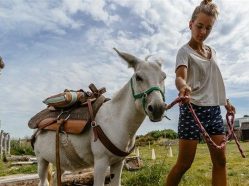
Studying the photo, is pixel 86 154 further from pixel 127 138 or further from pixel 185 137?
pixel 185 137

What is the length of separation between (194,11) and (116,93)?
1281mm

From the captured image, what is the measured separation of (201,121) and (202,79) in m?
0.47

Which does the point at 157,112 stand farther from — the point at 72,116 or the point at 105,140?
the point at 72,116

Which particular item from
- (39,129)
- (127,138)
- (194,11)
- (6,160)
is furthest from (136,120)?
(6,160)

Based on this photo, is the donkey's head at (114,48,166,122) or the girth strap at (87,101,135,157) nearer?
the donkey's head at (114,48,166,122)

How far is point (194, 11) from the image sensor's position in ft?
14.2

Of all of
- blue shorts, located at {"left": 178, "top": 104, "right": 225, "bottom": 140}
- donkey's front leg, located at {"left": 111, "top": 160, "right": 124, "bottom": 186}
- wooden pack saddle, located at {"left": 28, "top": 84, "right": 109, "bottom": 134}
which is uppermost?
wooden pack saddle, located at {"left": 28, "top": 84, "right": 109, "bottom": 134}

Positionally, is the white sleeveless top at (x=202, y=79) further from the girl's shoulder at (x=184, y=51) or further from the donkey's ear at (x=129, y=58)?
the donkey's ear at (x=129, y=58)

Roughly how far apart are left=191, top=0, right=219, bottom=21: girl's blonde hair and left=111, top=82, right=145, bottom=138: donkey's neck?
3.55ft

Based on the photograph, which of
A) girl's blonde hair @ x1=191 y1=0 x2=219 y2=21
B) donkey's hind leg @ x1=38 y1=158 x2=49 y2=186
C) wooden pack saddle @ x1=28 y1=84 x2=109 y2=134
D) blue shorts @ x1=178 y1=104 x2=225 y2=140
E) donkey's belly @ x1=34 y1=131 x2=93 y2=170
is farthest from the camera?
donkey's hind leg @ x1=38 y1=158 x2=49 y2=186

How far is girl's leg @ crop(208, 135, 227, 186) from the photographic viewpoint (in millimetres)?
4324

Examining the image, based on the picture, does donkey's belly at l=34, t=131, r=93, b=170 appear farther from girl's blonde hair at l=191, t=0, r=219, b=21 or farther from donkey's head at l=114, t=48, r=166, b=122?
girl's blonde hair at l=191, t=0, r=219, b=21

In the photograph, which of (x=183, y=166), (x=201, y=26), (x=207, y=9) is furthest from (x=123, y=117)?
(x=207, y=9)

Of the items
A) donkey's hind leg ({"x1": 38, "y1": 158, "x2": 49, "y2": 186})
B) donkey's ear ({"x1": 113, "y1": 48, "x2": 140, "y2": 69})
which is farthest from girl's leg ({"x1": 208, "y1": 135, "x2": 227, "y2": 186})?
donkey's hind leg ({"x1": 38, "y1": 158, "x2": 49, "y2": 186})
